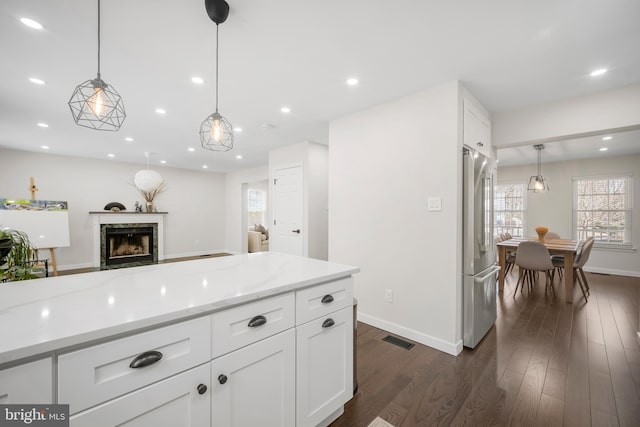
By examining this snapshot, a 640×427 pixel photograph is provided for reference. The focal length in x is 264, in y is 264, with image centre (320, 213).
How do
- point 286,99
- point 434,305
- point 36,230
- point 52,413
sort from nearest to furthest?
point 52,413 → point 434,305 → point 286,99 → point 36,230

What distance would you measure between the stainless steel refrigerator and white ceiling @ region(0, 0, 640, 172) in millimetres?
827

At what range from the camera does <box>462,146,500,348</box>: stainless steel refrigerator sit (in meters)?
2.41

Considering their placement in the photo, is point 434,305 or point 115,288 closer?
point 115,288

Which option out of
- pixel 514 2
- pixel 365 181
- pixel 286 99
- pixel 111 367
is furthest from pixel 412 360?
pixel 286 99

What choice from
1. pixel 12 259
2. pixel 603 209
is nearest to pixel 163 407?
pixel 12 259

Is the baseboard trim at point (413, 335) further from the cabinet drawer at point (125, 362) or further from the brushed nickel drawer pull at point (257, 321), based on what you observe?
the cabinet drawer at point (125, 362)

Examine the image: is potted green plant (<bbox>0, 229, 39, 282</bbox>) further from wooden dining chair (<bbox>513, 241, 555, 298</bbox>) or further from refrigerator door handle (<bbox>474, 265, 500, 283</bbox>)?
wooden dining chair (<bbox>513, 241, 555, 298</bbox>)

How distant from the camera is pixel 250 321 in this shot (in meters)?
1.15

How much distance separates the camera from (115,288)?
1.18 m

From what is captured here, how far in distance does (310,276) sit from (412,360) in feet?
4.94

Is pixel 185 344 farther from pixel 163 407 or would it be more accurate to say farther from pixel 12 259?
pixel 12 259

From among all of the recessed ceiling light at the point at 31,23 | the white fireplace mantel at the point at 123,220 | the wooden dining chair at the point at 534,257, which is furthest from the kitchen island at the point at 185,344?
the white fireplace mantel at the point at 123,220

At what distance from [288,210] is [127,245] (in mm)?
4503

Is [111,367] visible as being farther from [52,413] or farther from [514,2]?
[514,2]
